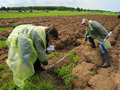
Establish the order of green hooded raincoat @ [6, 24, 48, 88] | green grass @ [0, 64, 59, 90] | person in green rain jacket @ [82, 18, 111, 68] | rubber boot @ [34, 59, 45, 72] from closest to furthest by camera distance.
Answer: green hooded raincoat @ [6, 24, 48, 88] → green grass @ [0, 64, 59, 90] → rubber boot @ [34, 59, 45, 72] → person in green rain jacket @ [82, 18, 111, 68]

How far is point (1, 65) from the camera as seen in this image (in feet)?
10.5

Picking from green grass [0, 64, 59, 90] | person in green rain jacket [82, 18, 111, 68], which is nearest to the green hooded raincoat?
green grass [0, 64, 59, 90]

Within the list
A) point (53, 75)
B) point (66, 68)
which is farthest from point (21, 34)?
point (66, 68)

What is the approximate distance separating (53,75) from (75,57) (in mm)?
1338

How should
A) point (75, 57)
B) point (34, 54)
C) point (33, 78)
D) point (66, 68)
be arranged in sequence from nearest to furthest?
point (34, 54)
point (33, 78)
point (66, 68)
point (75, 57)

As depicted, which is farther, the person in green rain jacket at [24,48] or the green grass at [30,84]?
the green grass at [30,84]

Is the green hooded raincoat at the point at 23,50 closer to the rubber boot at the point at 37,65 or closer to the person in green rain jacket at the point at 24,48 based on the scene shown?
the person in green rain jacket at the point at 24,48

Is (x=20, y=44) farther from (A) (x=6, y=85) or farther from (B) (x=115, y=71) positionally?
(B) (x=115, y=71)

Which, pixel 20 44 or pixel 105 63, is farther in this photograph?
pixel 105 63

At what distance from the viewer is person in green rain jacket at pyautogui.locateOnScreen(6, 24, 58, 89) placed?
188 cm

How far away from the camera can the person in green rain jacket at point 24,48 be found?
74.0 inches

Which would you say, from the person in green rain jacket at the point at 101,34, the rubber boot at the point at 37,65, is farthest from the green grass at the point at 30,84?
the person in green rain jacket at the point at 101,34

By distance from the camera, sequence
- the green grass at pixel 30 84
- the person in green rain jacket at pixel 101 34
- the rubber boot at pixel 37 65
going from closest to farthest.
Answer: the green grass at pixel 30 84, the rubber boot at pixel 37 65, the person in green rain jacket at pixel 101 34

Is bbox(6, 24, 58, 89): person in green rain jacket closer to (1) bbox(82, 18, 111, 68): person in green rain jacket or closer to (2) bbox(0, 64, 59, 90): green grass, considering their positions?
(2) bbox(0, 64, 59, 90): green grass
